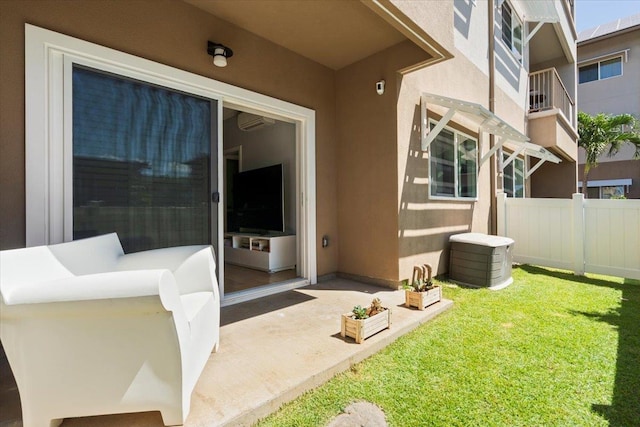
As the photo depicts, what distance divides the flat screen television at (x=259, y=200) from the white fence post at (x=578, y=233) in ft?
16.4

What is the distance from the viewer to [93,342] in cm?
135

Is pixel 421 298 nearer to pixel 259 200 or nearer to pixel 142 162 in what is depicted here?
pixel 142 162

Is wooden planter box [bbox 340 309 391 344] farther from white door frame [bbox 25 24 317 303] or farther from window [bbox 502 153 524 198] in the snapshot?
window [bbox 502 153 524 198]

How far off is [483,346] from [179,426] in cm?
225

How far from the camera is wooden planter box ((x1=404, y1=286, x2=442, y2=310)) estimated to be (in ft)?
10.2

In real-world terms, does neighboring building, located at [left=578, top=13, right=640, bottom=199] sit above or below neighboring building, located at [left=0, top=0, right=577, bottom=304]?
above

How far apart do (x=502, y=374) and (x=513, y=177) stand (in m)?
7.02

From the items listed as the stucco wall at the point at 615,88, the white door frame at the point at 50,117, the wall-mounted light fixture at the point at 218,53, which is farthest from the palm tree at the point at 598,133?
the white door frame at the point at 50,117

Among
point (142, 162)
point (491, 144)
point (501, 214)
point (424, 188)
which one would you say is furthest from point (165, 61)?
point (501, 214)

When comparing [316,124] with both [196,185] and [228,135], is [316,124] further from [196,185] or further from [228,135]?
[228,135]

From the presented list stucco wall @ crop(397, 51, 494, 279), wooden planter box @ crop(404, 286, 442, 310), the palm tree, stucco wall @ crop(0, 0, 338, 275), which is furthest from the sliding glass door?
the palm tree

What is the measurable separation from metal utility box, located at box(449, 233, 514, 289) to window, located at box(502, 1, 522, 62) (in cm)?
536

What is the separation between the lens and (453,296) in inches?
150

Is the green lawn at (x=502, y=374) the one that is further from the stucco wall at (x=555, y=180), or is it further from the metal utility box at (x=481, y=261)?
the stucco wall at (x=555, y=180)
